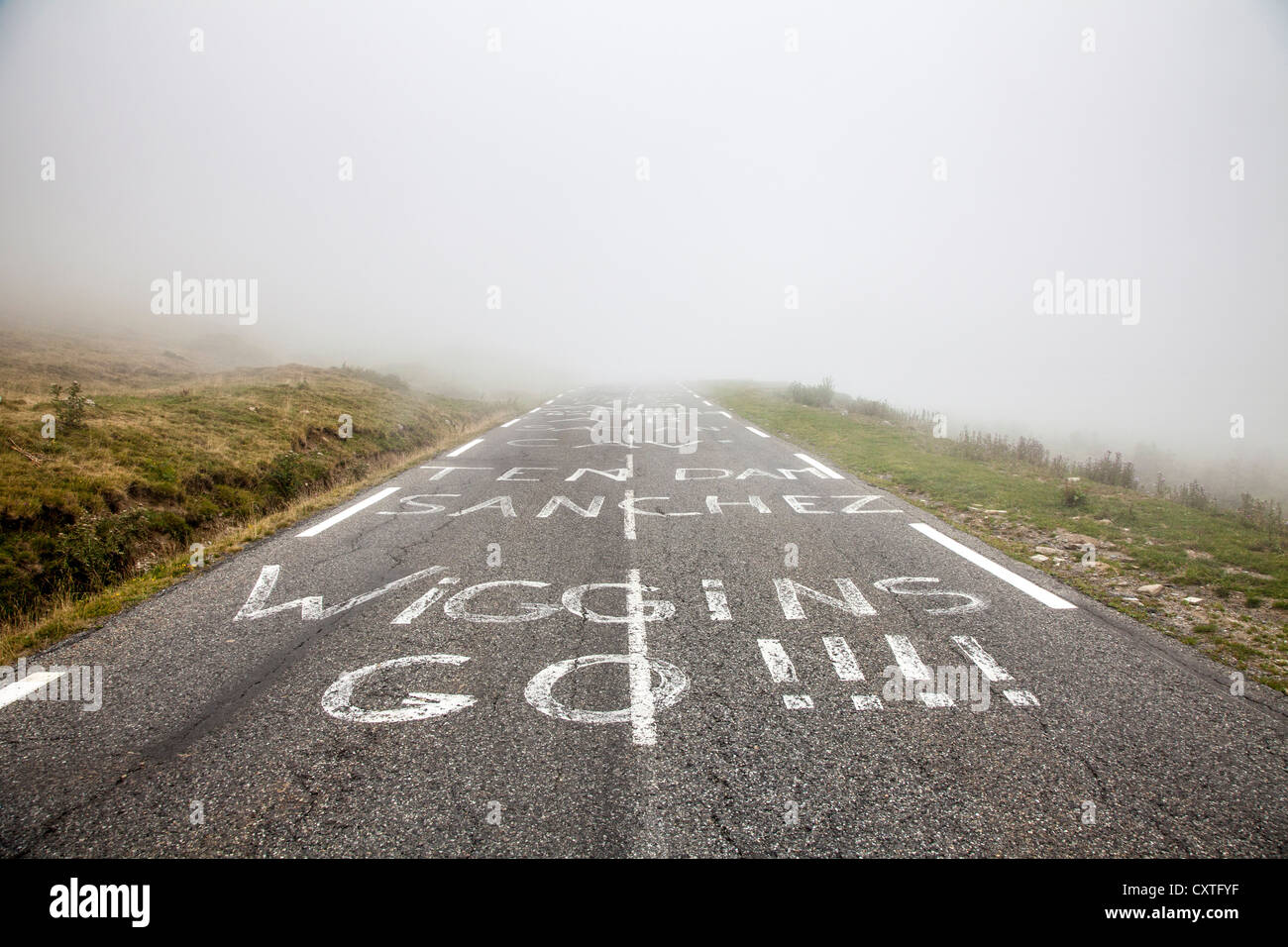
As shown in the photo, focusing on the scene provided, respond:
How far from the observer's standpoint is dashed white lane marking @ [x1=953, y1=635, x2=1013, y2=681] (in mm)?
3599

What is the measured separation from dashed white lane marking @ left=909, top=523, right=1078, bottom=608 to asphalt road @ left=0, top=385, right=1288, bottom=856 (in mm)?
71

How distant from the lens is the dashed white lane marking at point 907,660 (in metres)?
3.58

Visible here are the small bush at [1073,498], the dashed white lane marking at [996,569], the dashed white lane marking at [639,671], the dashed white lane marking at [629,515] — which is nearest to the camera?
the dashed white lane marking at [639,671]

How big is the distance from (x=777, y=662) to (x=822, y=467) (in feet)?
25.6

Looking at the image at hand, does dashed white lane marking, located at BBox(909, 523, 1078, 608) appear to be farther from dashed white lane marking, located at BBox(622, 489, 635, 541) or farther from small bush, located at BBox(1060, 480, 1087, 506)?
dashed white lane marking, located at BBox(622, 489, 635, 541)

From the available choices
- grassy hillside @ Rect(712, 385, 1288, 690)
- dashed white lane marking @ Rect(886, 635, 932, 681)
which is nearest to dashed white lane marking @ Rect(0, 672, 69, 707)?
dashed white lane marking @ Rect(886, 635, 932, 681)

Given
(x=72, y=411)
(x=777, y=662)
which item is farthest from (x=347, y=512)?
(x=777, y=662)

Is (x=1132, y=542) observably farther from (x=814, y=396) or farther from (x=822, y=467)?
(x=814, y=396)

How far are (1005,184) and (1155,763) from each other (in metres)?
205

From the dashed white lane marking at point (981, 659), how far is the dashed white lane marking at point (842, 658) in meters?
0.79

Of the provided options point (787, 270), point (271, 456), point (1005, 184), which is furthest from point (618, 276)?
point (271, 456)

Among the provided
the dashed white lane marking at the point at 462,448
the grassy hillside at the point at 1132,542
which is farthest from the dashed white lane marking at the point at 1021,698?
the dashed white lane marking at the point at 462,448

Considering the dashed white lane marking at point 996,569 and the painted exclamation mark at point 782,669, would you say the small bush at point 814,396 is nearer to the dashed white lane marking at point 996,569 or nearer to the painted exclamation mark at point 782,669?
the dashed white lane marking at point 996,569

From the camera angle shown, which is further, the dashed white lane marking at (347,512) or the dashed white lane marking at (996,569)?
the dashed white lane marking at (347,512)
